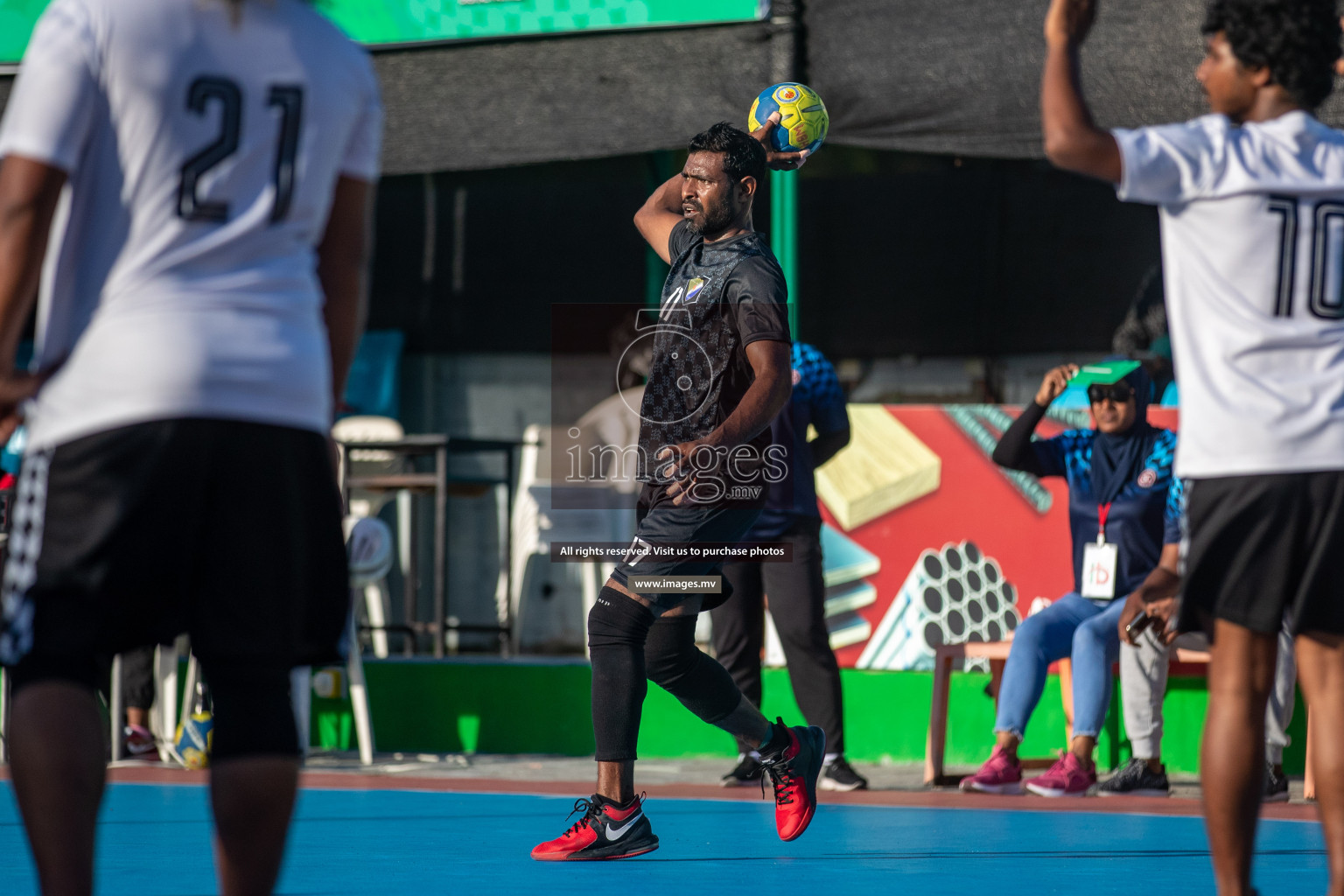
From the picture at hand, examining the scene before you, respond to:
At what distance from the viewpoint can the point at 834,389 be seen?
6922mm

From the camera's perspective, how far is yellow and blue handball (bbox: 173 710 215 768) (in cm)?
730

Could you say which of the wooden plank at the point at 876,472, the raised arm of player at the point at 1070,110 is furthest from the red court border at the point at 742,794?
the raised arm of player at the point at 1070,110

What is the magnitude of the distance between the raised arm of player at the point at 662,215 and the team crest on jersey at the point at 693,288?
1.52ft

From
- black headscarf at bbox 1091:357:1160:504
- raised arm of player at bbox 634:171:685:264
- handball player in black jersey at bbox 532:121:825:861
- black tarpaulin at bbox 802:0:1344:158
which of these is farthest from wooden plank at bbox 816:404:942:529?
handball player in black jersey at bbox 532:121:825:861

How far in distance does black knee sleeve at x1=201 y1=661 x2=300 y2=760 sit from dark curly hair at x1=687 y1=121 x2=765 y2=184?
281 centimetres

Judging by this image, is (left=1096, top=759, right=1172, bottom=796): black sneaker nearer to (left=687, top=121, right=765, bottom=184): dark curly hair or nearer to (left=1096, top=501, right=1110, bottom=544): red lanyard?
(left=1096, top=501, right=1110, bottom=544): red lanyard

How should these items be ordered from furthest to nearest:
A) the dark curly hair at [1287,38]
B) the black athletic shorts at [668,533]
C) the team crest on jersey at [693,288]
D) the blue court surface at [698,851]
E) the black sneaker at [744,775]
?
the black sneaker at [744,775]
the team crest on jersey at [693,288]
the black athletic shorts at [668,533]
the blue court surface at [698,851]
the dark curly hair at [1287,38]

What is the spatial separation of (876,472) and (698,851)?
326cm

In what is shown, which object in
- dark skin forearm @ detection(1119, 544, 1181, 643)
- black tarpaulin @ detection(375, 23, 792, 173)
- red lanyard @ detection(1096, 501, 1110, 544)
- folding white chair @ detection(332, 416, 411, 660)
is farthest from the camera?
folding white chair @ detection(332, 416, 411, 660)

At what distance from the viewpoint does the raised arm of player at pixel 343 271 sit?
267 cm

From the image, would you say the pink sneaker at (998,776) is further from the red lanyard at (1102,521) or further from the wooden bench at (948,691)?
the red lanyard at (1102,521)

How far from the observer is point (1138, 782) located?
6.62m

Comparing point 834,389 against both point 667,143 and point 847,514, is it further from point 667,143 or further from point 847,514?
point 667,143

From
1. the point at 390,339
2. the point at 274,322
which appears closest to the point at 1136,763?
the point at 274,322
